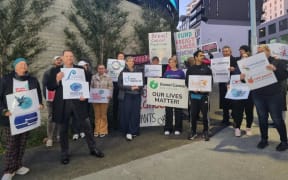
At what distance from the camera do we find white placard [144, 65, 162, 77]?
25.5ft

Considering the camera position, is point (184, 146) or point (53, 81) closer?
point (53, 81)

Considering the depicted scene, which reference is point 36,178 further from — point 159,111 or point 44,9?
point 44,9

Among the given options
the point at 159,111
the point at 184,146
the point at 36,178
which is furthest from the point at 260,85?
the point at 36,178

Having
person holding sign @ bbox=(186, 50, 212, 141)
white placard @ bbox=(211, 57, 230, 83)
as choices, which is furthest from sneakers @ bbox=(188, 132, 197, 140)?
white placard @ bbox=(211, 57, 230, 83)

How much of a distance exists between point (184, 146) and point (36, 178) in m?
2.83

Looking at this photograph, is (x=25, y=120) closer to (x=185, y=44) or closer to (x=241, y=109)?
(x=241, y=109)

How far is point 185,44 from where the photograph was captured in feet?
29.2

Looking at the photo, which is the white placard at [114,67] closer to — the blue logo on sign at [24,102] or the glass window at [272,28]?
the blue logo on sign at [24,102]

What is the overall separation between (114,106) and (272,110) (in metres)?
3.77

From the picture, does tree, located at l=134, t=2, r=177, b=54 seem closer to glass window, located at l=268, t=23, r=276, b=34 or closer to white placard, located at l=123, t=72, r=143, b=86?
white placard, located at l=123, t=72, r=143, b=86

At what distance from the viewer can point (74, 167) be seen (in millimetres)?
4977

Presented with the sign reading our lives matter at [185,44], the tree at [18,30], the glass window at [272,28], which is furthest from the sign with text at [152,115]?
the glass window at [272,28]

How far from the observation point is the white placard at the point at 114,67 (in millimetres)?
7625

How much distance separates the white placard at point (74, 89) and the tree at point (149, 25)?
722 cm
